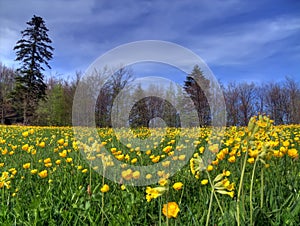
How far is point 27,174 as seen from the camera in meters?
3.00

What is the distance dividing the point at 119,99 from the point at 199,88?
1.89 metres

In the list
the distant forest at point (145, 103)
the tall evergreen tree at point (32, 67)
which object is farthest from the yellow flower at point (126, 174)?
the tall evergreen tree at point (32, 67)

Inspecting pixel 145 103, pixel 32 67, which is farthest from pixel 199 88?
pixel 32 67

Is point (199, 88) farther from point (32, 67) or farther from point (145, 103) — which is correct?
point (32, 67)

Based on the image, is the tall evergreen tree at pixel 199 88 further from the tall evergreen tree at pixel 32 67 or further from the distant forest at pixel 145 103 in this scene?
the tall evergreen tree at pixel 32 67

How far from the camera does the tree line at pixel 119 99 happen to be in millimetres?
4551

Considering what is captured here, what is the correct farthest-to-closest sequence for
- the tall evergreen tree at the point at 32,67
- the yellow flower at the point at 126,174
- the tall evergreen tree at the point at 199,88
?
1. the tall evergreen tree at the point at 32,67
2. the tall evergreen tree at the point at 199,88
3. the yellow flower at the point at 126,174

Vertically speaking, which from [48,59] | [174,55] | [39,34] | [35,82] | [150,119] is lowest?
[150,119]

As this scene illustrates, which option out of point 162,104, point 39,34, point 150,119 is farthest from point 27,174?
point 39,34

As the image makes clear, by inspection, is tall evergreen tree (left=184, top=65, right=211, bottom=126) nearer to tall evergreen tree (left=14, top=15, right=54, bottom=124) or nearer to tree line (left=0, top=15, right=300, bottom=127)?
tree line (left=0, top=15, right=300, bottom=127)

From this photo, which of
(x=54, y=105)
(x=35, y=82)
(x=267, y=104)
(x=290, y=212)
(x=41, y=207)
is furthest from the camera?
(x=35, y=82)

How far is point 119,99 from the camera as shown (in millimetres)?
6043

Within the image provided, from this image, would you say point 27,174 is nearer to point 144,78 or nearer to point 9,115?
point 144,78

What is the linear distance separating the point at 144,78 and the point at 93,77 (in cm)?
345
